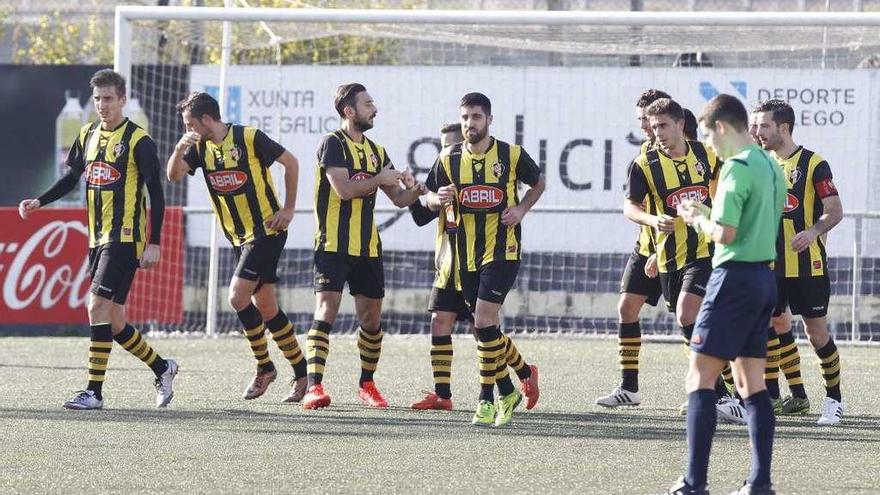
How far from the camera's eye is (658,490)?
21.1 ft

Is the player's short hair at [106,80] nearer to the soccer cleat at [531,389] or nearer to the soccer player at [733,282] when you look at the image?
the soccer cleat at [531,389]

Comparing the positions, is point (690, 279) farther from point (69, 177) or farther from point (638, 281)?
point (69, 177)

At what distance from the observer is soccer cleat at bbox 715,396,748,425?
881 centimetres

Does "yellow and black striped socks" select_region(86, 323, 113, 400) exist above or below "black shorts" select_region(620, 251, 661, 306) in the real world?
below

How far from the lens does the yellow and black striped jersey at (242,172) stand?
949 centimetres

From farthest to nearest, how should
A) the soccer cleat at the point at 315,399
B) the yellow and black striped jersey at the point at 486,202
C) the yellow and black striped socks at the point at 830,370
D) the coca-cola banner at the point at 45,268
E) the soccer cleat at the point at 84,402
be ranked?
the coca-cola banner at the point at 45,268 < the soccer cleat at the point at 315,399 < the soccer cleat at the point at 84,402 < the yellow and black striped socks at the point at 830,370 < the yellow and black striped jersey at the point at 486,202

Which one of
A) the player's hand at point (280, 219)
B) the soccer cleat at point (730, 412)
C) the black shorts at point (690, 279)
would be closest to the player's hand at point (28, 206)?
the player's hand at point (280, 219)

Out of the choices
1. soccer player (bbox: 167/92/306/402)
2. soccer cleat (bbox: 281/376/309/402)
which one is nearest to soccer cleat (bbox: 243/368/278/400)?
soccer cleat (bbox: 281/376/309/402)

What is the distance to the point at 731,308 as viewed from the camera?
6012 mm

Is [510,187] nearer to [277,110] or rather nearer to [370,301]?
[370,301]

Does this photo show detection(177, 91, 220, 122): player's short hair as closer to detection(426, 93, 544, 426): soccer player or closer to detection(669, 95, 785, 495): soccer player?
detection(426, 93, 544, 426): soccer player

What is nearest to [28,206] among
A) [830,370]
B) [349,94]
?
[349,94]

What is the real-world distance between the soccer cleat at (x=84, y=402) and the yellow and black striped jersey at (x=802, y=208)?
4067 millimetres

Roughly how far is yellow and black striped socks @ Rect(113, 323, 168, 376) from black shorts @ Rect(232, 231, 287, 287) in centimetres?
70
